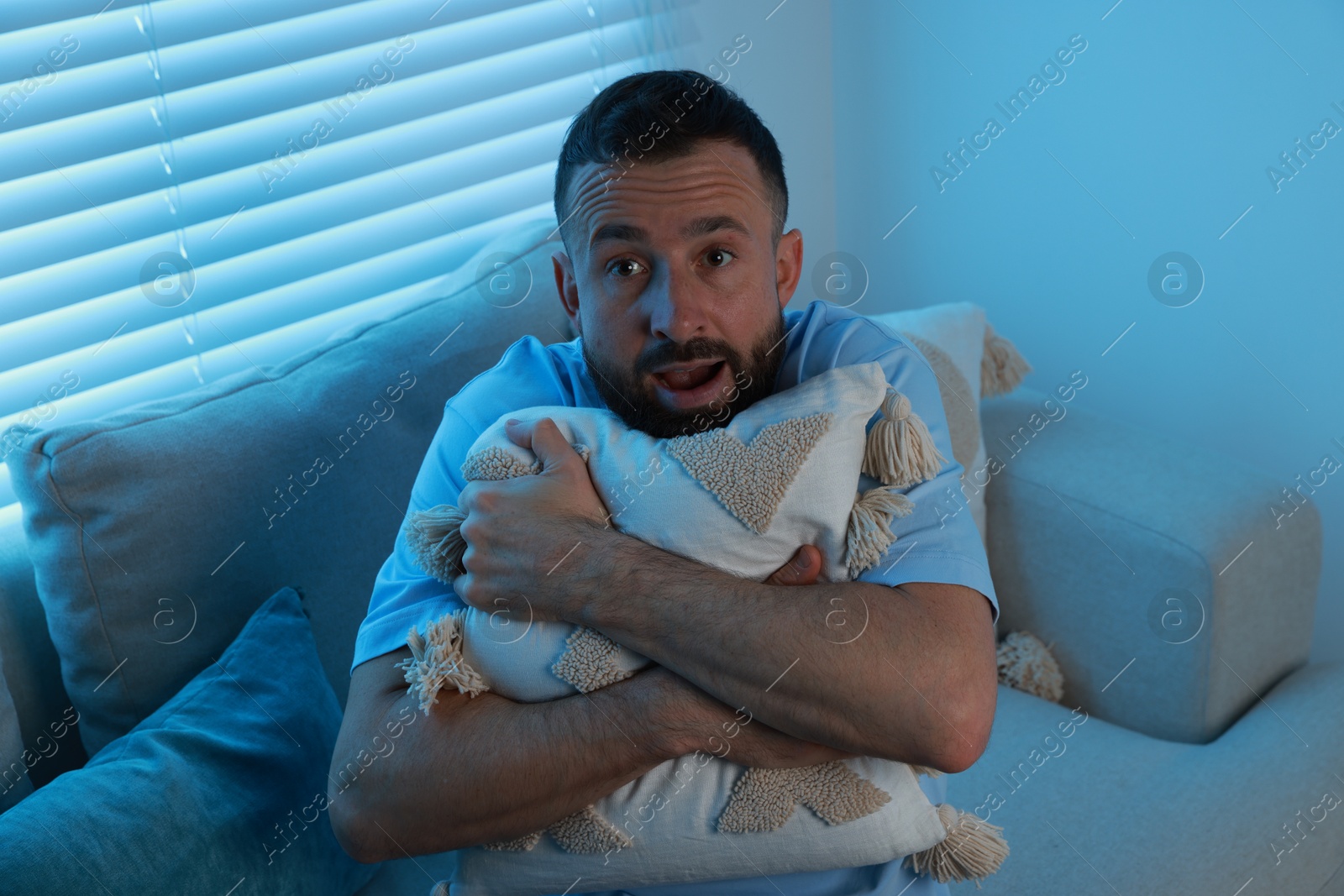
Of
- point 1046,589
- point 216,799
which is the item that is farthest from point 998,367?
point 216,799

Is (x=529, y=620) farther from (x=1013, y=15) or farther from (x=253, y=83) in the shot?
(x=1013, y=15)

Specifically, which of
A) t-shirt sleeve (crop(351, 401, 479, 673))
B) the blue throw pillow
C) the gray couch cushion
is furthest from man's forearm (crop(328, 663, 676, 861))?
the gray couch cushion

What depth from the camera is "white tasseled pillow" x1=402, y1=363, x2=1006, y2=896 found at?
104 cm

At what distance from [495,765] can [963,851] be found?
20.8 inches

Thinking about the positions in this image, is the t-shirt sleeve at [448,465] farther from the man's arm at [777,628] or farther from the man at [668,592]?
the man's arm at [777,628]

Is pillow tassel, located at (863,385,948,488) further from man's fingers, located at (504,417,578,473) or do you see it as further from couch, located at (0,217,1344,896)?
couch, located at (0,217,1344,896)

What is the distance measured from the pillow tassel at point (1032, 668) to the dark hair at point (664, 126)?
93 cm

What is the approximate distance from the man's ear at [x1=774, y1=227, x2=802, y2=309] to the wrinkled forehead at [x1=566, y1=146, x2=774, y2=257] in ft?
0.33

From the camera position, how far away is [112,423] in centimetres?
139

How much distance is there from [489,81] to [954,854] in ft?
5.40

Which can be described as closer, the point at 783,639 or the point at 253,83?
the point at 783,639

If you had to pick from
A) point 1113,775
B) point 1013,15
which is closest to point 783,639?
point 1113,775

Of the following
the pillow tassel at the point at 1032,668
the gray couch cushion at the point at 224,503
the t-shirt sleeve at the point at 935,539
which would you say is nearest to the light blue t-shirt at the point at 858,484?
the t-shirt sleeve at the point at 935,539

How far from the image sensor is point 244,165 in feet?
5.85
